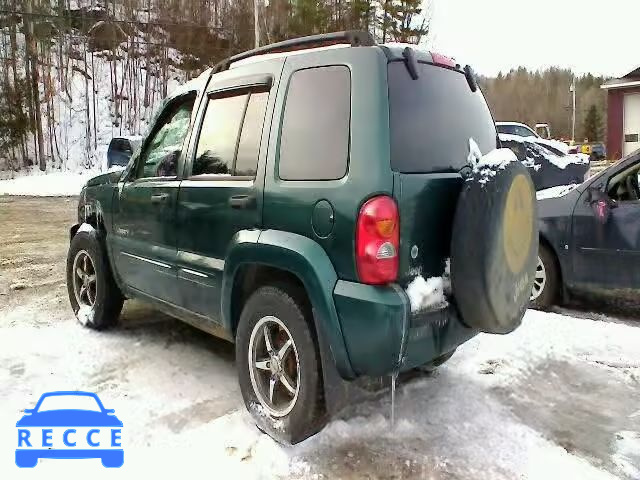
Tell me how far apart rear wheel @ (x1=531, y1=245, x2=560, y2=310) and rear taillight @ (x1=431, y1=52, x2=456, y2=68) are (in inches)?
113

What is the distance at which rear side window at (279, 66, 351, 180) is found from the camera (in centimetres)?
281

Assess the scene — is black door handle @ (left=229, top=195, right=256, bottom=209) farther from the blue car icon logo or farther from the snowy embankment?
the snowy embankment

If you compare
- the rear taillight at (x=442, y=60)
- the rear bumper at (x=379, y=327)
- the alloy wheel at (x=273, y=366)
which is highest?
the rear taillight at (x=442, y=60)

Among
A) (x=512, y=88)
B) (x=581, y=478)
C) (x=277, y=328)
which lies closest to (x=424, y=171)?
(x=277, y=328)

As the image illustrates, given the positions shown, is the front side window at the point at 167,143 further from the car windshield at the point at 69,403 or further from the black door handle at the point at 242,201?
the car windshield at the point at 69,403

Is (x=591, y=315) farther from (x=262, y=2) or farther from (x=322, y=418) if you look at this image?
(x=262, y=2)

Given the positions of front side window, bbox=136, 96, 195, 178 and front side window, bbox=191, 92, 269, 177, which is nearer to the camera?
front side window, bbox=191, 92, 269, 177

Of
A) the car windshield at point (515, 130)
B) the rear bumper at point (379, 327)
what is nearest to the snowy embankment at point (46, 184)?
the car windshield at point (515, 130)

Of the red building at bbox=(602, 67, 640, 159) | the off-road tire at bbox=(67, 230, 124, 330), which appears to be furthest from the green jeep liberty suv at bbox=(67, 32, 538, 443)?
the red building at bbox=(602, 67, 640, 159)

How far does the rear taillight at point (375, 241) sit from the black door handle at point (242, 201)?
0.72 meters

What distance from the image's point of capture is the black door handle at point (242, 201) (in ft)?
10.2

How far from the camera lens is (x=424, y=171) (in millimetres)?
2863

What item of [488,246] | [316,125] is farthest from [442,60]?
[488,246]

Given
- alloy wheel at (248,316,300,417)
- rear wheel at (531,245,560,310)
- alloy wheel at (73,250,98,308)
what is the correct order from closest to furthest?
alloy wheel at (248,316,300,417) < alloy wheel at (73,250,98,308) < rear wheel at (531,245,560,310)
